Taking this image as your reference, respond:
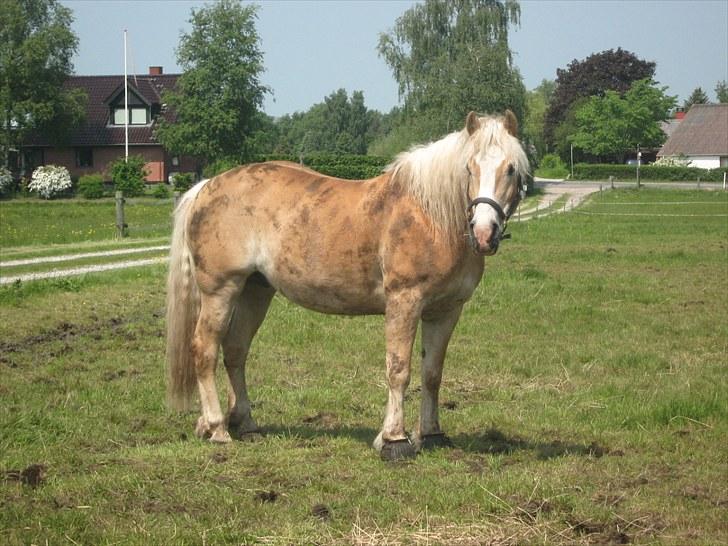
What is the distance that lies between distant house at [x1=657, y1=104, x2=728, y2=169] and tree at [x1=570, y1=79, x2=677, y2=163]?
391cm

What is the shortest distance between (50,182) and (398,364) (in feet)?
180

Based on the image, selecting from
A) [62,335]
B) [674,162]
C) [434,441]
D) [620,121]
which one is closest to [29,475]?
[434,441]

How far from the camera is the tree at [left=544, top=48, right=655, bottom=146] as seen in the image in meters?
99.4

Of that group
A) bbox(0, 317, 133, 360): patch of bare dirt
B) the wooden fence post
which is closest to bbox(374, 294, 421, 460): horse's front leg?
bbox(0, 317, 133, 360): patch of bare dirt

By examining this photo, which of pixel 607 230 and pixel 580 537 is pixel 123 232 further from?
pixel 580 537

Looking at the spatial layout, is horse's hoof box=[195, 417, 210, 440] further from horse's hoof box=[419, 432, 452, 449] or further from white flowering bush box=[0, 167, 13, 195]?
white flowering bush box=[0, 167, 13, 195]

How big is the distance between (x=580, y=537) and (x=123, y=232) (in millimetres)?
24622

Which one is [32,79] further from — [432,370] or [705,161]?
[432,370]

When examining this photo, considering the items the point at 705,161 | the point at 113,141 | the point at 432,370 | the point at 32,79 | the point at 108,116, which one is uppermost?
the point at 32,79

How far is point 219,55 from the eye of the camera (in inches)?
2515

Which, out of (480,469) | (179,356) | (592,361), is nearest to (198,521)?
(480,469)

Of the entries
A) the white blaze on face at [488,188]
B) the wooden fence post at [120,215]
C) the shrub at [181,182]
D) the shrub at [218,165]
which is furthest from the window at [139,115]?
the white blaze on face at [488,188]

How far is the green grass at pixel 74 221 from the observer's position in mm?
28438

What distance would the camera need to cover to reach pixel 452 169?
21.2 ft
